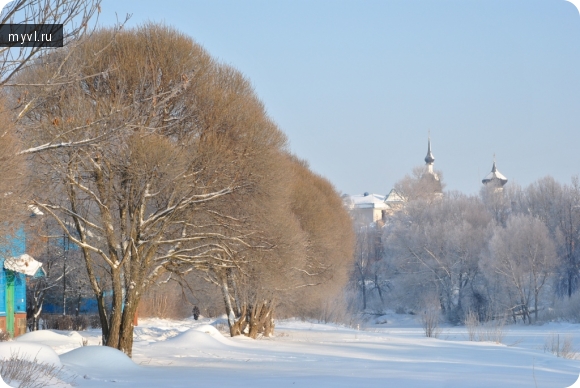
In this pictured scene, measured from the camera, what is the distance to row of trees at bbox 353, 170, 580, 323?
49594 mm

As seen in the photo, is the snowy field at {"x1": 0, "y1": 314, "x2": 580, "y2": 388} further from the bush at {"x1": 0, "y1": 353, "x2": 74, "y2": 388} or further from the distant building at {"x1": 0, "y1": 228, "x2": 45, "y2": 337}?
the distant building at {"x1": 0, "y1": 228, "x2": 45, "y2": 337}

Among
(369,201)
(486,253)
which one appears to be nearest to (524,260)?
(486,253)

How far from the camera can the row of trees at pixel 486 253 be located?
49594mm

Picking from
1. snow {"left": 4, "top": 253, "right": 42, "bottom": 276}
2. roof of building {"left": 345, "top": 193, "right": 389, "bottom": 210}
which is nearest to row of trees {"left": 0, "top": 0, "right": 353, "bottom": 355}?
snow {"left": 4, "top": 253, "right": 42, "bottom": 276}

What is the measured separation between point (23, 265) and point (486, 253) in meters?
38.3

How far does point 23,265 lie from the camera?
2314 centimetres

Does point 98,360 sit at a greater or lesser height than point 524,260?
lesser

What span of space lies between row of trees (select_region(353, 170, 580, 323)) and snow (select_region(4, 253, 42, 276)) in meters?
31.8

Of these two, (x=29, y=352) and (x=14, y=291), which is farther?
(x=14, y=291)

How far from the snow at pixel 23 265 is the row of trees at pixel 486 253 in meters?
31.8

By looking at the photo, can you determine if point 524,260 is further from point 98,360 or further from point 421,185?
point 98,360

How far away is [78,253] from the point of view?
35875mm

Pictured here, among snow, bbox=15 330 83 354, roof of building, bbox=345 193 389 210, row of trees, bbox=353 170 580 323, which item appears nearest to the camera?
snow, bbox=15 330 83 354

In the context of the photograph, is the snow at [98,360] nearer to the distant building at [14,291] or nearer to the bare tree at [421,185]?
the distant building at [14,291]
